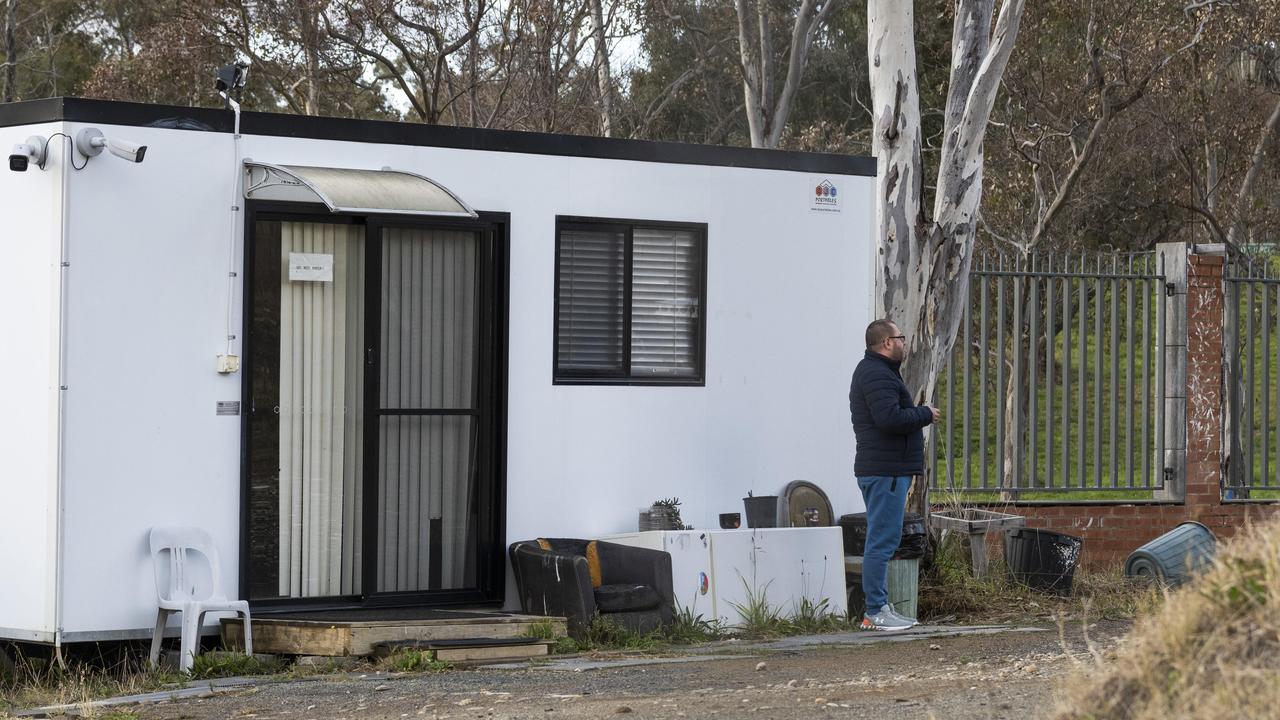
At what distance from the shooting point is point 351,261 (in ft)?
29.8

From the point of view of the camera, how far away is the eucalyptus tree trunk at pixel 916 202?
10.7 metres

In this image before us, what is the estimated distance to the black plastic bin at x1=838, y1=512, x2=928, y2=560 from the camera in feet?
31.7

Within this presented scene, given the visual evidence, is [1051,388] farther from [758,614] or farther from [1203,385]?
[758,614]

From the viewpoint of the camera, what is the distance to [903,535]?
9.66 m

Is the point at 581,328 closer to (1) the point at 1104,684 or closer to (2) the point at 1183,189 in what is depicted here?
(1) the point at 1104,684

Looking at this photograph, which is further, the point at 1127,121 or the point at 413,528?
the point at 1127,121

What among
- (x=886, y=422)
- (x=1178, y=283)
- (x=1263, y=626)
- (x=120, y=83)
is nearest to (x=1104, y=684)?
(x=1263, y=626)

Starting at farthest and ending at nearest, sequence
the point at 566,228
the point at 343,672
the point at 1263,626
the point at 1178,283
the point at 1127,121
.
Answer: the point at 1127,121
the point at 1178,283
the point at 566,228
the point at 343,672
the point at 1263,626

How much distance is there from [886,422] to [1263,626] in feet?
15.0

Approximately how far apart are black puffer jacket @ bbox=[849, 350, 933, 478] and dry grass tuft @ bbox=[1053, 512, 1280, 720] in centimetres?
414

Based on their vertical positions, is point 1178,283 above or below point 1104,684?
above

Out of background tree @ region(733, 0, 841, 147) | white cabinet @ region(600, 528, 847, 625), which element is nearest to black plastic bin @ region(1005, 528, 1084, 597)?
white cabinet @ region(600, 528, 847, 625)

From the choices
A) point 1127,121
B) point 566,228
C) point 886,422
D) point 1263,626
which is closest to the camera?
point 1263,626

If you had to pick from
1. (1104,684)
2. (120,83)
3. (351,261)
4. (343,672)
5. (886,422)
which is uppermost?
(120,83)
